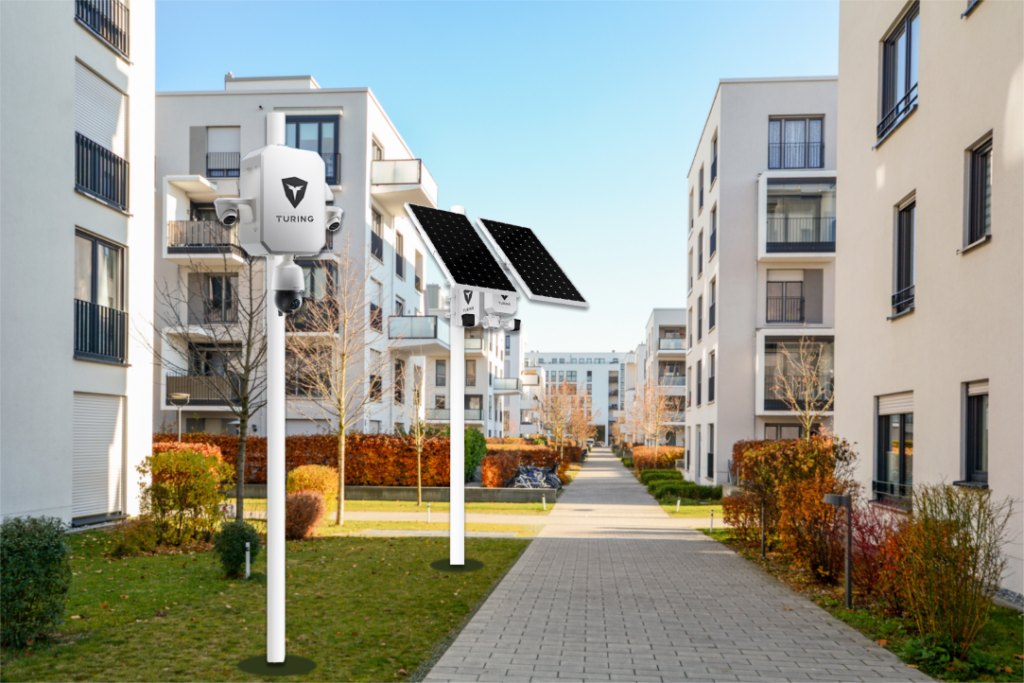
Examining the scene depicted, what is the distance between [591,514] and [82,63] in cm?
1646

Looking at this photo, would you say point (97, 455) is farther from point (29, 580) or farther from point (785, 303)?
point (785, 303)

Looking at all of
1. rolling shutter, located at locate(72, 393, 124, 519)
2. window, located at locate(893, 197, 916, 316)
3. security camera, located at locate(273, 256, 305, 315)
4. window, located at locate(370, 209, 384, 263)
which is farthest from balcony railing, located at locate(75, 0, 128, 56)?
window, located at locate(893, 197, 916, 316)

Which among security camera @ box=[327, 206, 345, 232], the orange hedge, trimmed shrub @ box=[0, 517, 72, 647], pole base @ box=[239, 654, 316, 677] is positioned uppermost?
security camera @ box=[327, 206, 345, 232]

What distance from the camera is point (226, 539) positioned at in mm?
10352

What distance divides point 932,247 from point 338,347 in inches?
529

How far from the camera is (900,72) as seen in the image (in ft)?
45.3

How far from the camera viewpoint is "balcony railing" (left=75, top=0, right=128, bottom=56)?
15852mm

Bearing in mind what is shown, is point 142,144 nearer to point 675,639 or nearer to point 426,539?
point 426,539

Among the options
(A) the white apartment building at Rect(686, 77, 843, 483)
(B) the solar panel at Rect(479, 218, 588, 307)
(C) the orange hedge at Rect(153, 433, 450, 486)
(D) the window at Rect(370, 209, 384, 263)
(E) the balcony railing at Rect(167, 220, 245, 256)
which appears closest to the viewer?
(B) the solar panel at Rect(479, 218, 588, 307)

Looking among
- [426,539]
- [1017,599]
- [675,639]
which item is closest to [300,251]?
[675,639]

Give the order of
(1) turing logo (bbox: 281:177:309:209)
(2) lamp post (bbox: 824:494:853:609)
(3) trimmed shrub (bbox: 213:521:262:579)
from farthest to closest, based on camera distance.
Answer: (3) trimmed shrub (bbox: 213:521:262:579)
(2) lamp post (bbox: 824:494:853:609)
(1) turing logo (bbox: 281:177:309:209)

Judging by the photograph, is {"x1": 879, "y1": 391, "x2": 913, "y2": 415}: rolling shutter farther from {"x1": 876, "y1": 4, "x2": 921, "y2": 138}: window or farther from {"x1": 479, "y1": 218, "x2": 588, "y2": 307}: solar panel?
{"x1": 479, "y1": 218, "x2": 588, "y2": 307}: solar panel

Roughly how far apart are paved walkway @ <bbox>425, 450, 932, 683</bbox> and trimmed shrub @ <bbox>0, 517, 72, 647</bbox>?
3323 mm

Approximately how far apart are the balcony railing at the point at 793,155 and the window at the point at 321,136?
16501 mm
